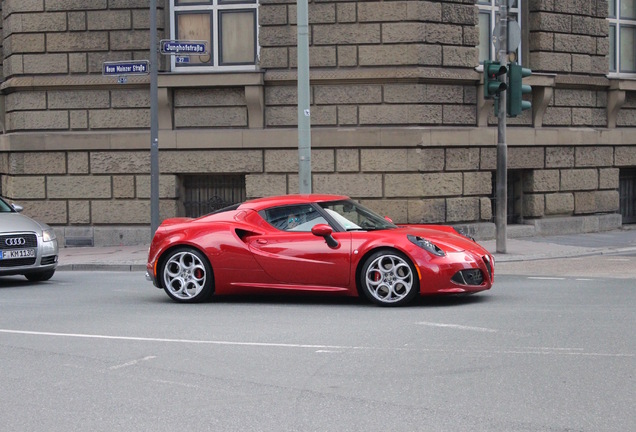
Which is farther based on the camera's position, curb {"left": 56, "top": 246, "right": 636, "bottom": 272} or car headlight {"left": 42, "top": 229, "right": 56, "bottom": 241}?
curb {"left": 56, "top": 246, "right": 636, "bottom": 272}

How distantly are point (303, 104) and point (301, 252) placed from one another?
5357 mm

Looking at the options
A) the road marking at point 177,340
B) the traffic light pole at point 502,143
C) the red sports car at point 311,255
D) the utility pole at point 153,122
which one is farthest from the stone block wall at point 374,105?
the road marking at point 177,340

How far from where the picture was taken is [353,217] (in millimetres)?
11195

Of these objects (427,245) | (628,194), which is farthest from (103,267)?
(628,194)

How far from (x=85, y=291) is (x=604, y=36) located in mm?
12828

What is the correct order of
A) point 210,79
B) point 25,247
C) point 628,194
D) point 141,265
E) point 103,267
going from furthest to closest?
point 628,194, point 210,79, point 103,267, point 141,265, point 25,247

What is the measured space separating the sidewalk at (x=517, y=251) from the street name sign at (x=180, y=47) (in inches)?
135

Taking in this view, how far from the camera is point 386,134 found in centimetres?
1853

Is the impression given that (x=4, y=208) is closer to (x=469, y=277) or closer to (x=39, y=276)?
(x=39, y=276)

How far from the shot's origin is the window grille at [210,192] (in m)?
19.6

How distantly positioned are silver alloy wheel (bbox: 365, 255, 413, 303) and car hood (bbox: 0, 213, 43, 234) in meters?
5.51

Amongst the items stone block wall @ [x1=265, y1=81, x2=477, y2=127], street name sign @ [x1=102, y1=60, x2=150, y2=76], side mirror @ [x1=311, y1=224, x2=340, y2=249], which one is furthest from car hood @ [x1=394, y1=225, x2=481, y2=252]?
stone block wall @ [x1=265, y1=81, x2=477, y2=127]

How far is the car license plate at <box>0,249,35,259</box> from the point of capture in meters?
13.4

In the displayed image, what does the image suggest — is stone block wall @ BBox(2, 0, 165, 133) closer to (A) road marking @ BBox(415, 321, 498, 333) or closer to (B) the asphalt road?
(B) the asphalt road
